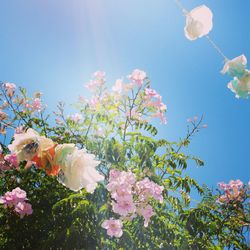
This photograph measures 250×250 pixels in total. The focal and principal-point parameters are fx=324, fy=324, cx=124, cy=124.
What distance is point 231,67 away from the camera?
160 centimetres

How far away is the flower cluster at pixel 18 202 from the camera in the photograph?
12.2 ft

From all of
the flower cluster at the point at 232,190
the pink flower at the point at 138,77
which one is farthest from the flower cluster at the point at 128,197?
the flower cluster at the point at 232,190

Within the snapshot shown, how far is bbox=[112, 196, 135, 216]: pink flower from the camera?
310 cm

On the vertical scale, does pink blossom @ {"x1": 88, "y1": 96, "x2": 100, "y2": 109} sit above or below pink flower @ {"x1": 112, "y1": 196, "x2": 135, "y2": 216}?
above

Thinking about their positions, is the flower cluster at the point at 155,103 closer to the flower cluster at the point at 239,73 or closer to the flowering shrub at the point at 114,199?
the flowering shrub at the point at 114,199

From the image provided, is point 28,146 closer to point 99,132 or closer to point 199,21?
point 199,21

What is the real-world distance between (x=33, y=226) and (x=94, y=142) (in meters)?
1.24

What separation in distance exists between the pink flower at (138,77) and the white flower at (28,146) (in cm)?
343

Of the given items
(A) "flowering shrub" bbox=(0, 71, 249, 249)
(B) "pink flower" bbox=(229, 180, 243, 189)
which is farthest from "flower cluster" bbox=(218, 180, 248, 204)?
(A) "flowering shrub" bbox=(0, 71, 249, 249)

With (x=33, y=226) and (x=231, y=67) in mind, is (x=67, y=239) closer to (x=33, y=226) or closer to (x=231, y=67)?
(x=33, y=226)

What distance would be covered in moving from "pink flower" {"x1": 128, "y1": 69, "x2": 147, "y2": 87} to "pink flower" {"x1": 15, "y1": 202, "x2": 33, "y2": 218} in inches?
83.7

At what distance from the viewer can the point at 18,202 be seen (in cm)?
369

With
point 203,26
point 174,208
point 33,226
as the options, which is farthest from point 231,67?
point 33,226

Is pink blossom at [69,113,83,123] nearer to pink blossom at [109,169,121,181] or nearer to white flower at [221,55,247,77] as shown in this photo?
pink blossom at [109,169,121,181]
